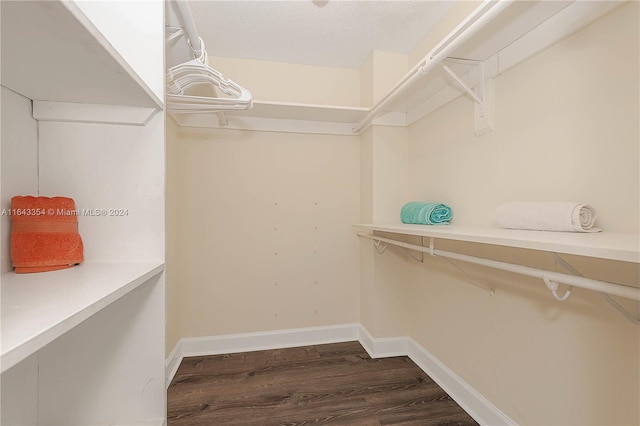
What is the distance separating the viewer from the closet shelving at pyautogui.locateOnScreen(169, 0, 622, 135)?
991mm

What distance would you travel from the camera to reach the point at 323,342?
2303 millimetres

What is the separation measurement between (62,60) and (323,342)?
2.27m

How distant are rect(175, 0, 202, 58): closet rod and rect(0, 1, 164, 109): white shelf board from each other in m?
0.57

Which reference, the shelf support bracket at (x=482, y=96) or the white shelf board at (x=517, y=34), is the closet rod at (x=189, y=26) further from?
the shelf support bracket at (x=482, y=96)

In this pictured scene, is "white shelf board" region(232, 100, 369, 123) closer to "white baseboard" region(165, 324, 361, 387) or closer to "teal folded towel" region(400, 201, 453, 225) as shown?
"teal folded towel" region(400, 201, 453, 225)

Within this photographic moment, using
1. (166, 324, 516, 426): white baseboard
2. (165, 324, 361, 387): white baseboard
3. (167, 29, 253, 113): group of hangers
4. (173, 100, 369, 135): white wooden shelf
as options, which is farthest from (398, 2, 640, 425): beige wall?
(167, 29, 253, 113): group of hangers

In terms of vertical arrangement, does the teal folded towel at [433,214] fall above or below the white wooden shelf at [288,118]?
below

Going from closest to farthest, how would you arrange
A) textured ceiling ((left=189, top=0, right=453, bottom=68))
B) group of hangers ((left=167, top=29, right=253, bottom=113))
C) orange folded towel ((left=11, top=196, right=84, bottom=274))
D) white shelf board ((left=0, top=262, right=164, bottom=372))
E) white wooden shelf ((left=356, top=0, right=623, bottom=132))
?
white shelf board ((left=0, top=262, right=164, bottom=372))
orange folded towel ((left=11, top=196, right=84, bottom=274))
white wooden shelf ((left=356, top=0, right=623, bottom=132))
group of hangers ((left=167, top=29, right=253, bottom=113))
textured ceiling ((left=189, top=0, right=453, bottom=68))

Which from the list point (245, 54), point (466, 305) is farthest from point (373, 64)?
point (466, 305)

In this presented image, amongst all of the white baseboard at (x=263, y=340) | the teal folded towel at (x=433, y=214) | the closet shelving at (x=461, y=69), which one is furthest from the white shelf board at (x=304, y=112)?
the white baseboard at (x=263, y=340)

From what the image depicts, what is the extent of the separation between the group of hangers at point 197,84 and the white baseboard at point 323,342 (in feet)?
5.22

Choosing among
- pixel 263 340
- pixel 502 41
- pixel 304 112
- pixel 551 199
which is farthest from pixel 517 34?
pixel 263 340

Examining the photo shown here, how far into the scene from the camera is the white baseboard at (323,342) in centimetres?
176

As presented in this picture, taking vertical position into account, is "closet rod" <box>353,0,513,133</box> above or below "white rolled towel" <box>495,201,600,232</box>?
above
